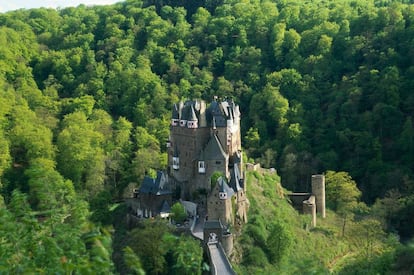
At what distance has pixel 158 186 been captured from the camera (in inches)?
1572

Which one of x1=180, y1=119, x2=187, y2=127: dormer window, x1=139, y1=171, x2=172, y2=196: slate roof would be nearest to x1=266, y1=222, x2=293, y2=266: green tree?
x1=139, y1=171, x2=172, y2=196: slate roof

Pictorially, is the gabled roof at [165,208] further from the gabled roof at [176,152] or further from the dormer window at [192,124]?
the dormer window at [192,124]

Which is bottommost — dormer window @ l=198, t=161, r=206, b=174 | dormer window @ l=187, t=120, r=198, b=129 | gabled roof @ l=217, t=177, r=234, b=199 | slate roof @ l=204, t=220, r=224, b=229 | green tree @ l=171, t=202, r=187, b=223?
slate roof @ l=204, t=220, r=224, b=229

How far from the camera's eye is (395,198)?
153 feet

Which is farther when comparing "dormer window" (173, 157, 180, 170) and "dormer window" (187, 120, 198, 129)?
"dormer window" (173, 157, 180, 170)

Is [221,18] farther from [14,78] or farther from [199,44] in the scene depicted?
[14,78]

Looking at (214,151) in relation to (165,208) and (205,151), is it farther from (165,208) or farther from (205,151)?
(165,208)

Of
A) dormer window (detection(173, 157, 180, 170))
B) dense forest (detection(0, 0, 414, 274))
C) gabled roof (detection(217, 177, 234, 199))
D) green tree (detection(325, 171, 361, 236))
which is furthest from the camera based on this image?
dense forest (detection(0, 0, 414, 274))

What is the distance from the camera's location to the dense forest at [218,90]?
52.8 meters

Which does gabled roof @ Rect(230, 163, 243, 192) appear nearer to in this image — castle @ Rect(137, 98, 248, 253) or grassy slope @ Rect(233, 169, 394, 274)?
castle @ Rect(137, 98, 248, 253)

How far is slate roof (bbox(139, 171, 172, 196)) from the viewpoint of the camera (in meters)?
39.8

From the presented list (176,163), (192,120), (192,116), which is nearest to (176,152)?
(176,163)

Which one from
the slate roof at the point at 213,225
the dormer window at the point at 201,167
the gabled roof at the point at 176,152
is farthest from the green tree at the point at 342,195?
the slate roof at the point at 213,225

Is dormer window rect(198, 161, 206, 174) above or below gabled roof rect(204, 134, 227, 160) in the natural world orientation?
below
